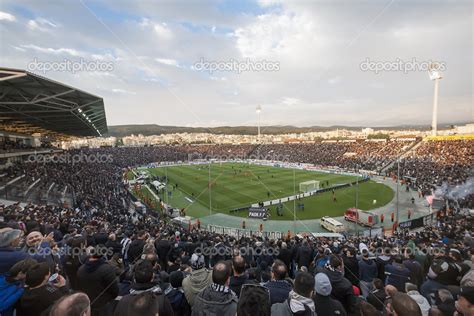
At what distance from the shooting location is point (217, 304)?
2904 millimetres

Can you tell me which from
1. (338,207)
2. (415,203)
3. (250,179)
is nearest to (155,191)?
(250,179)

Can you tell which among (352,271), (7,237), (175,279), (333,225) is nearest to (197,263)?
(175,279)

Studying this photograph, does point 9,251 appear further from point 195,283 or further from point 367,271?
point 367,271

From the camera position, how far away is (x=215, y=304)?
2.90 metres

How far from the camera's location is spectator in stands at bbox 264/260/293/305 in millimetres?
3488

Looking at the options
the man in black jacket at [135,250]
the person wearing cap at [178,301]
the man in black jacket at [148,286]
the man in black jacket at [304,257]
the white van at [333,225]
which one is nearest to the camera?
the man in black jacket at [148,286]

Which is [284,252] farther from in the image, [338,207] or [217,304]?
[338,207]

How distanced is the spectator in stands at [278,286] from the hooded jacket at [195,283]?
37.0 inches

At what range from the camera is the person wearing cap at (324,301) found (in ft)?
10.7

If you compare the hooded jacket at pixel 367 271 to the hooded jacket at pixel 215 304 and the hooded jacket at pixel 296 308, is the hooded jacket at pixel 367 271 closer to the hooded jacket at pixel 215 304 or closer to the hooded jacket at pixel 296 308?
the hooded jacket at pixel 296 308

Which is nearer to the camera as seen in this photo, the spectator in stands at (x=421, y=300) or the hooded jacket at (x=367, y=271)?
the spectator in stands at (x=421, y=300)

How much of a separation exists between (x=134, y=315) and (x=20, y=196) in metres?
21.9

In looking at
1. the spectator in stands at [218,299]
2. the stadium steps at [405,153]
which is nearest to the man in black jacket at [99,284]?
the spectator in stands at [218,299]

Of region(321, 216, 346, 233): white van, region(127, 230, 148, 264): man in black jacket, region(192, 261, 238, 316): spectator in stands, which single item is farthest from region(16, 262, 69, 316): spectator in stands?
region(321, 216, 346, 233): white van
